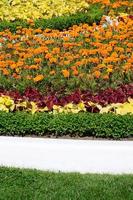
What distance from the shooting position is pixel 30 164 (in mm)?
7711

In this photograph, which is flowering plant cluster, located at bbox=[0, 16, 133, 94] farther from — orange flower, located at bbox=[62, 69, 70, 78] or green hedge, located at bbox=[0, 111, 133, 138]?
green hedge, located at bbox=[0, 111, 133, 138]

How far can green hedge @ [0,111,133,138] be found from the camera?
306 inches

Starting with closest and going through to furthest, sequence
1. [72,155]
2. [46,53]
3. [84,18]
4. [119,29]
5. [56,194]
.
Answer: [56,194], [72,155], [46,53], [119,29], [84,18]

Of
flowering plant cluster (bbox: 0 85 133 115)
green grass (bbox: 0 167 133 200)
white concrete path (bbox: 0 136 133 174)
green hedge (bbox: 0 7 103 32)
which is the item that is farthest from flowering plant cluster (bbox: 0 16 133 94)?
green grass (bbox: 0 167 133 200)

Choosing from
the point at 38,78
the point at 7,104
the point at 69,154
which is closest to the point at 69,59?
the point at 38,78

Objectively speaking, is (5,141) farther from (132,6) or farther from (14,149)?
(132,6)

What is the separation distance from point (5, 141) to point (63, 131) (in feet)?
2.19

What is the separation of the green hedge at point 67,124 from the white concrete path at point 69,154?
246 millimetres

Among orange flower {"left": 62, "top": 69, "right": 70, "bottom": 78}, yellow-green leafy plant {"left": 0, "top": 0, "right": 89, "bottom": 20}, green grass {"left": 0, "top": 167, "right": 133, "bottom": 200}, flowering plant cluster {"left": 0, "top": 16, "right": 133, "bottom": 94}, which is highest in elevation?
orange flower {"left": 62, "top": 69, "right": 70, "bottom": 78}

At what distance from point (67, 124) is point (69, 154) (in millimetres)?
444

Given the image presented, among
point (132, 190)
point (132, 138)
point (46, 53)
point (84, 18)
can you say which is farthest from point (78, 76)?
point (84, 18)

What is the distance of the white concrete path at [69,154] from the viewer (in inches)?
294

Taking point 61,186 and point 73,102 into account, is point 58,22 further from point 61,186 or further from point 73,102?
point 61,186

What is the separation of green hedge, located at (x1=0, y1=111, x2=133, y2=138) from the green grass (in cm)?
54
